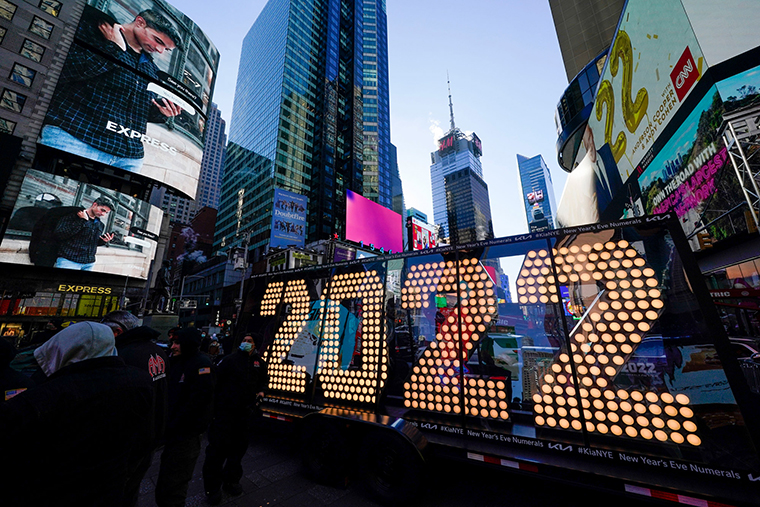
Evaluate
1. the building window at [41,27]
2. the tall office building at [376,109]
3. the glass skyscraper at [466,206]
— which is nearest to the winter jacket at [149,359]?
the building window at [41,27]

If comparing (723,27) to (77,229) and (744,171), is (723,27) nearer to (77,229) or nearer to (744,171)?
(744,171)

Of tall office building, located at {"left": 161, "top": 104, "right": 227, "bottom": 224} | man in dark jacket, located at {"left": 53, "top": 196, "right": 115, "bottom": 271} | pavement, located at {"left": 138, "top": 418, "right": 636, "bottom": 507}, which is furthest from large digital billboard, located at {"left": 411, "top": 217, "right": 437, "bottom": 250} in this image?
tall office building, located at {"left": 161, "top": 104, "right": 227, "bottom": 224}

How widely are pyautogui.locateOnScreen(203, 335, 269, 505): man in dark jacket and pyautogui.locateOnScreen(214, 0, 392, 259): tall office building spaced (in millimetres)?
55953

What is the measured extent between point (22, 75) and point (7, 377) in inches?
1531

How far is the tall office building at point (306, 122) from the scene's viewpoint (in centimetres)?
6750

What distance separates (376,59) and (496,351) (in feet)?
374

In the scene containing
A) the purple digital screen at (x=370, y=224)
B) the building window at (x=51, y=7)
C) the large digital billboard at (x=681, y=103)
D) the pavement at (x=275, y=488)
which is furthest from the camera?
the purple digital screen at (x=370, y=224)

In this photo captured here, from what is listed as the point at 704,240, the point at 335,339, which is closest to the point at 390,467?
the point at 335,339

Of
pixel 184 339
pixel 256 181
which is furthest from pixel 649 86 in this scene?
pixel 256 181

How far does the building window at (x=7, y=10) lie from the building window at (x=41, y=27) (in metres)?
1.17

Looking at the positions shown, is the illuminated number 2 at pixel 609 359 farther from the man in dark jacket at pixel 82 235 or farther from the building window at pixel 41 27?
the building window at pixel 41 27

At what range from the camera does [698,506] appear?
7.73ft

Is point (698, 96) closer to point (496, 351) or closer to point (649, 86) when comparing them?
point (649, 86)

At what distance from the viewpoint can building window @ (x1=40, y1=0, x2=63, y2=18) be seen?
26531 mm
